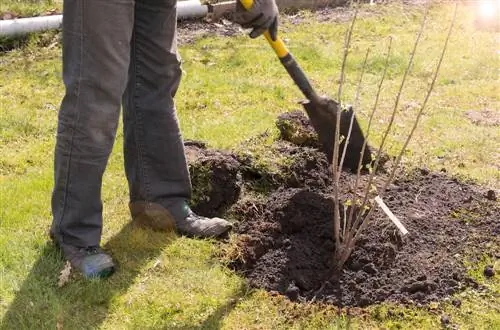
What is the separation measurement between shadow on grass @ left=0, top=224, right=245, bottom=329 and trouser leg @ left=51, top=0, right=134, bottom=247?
0.19m

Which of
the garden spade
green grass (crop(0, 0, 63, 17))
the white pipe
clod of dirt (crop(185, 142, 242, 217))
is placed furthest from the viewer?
green grass (crop(0, 0, 63, 17))

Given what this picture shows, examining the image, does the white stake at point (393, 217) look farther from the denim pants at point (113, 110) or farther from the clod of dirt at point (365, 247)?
the denim pants at point (113, 110)

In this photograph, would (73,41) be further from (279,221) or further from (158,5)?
(279,221)

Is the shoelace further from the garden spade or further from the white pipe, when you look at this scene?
the white pipe

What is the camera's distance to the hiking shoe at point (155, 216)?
3.79 m

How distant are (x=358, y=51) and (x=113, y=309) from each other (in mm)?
5036

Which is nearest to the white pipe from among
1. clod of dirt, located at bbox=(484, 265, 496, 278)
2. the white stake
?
the white stake

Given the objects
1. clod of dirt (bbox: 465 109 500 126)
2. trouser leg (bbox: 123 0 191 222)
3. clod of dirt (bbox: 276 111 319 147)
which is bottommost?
clod of dirt (bbox: 465 109 500 126)

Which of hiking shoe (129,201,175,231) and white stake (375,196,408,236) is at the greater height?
white stake (375,196,408,236)

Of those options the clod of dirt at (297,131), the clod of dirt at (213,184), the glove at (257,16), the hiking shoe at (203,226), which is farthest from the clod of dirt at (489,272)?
the glove at (257,16)

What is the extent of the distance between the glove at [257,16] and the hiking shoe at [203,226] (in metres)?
1.08

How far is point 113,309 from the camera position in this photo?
3.21 meters

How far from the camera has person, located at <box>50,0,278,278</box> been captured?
3127mm

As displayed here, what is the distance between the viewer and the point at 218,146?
195 inches
